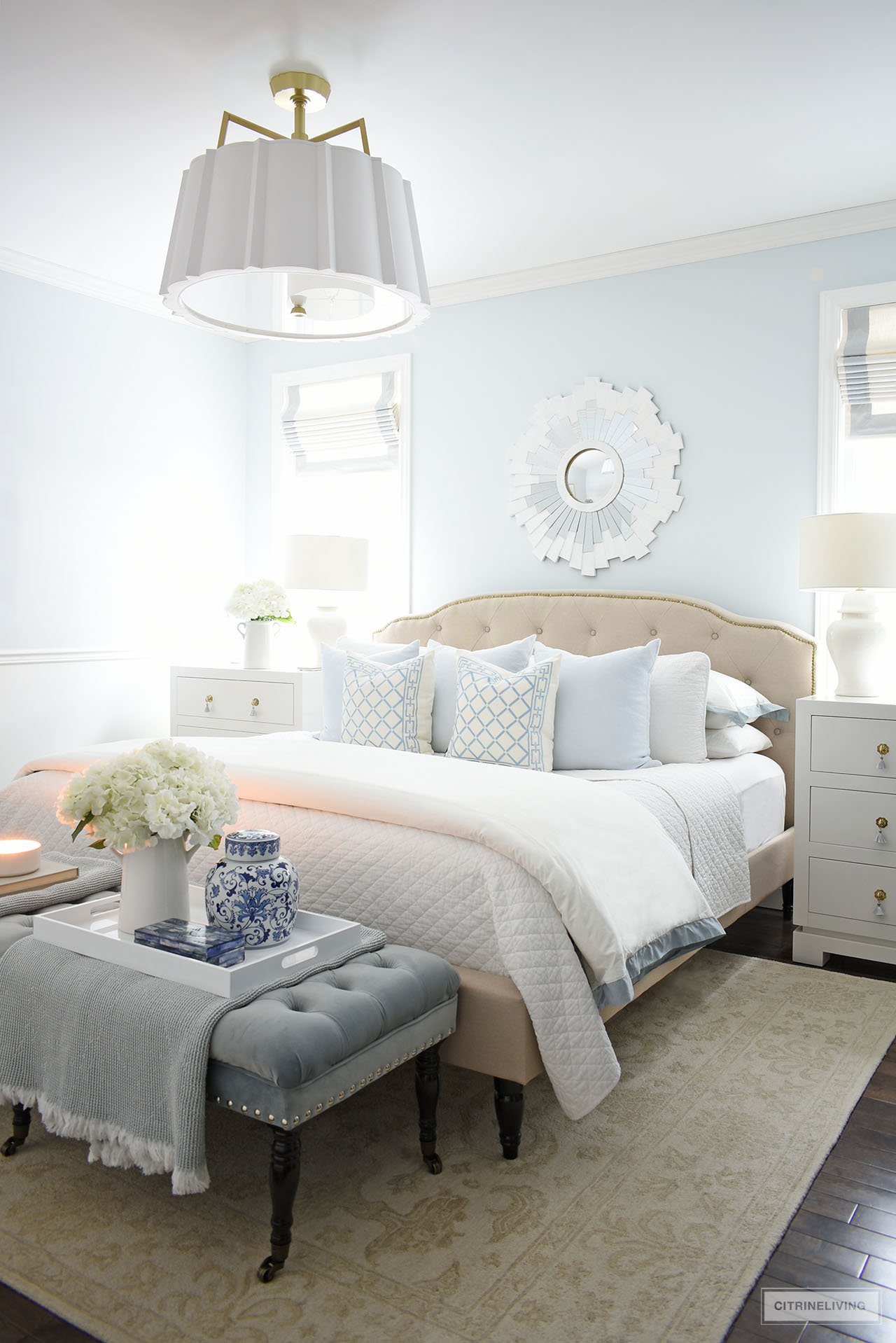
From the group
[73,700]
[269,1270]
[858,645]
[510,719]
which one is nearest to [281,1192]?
[269,1270]

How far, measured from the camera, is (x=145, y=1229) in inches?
67.2

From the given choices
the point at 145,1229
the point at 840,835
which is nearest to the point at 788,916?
the point at 840,835

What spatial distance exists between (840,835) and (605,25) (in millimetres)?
2351

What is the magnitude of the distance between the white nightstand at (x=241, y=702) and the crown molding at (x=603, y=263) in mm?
1462

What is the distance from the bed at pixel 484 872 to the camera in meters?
1.91

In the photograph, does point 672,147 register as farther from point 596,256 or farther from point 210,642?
point 210,642

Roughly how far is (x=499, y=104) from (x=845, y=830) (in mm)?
2396

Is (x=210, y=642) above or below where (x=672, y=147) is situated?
below

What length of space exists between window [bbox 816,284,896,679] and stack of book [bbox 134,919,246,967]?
261cm

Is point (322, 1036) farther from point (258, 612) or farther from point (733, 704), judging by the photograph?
point (258, 612)

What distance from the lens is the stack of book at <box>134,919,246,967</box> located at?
1.75m

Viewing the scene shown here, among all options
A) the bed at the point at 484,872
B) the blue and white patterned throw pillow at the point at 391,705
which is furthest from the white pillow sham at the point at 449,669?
the bed at the point at 484,872

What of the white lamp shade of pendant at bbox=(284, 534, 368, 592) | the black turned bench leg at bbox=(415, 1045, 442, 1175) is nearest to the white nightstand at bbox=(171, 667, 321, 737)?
the white lamp shade of pendant at bbox=(284, 534, 368, 592)

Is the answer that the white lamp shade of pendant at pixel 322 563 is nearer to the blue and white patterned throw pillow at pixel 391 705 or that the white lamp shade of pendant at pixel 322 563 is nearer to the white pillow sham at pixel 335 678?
the white pillow sham at pixel 335 678
